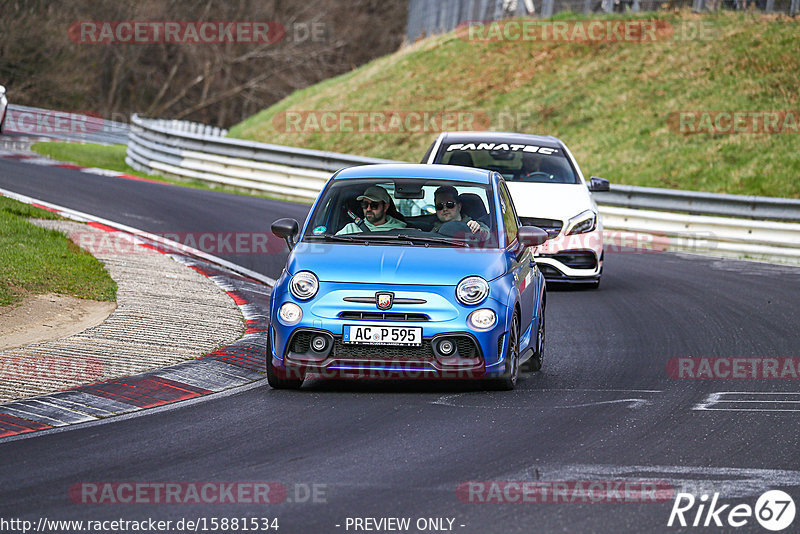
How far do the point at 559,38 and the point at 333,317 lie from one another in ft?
106

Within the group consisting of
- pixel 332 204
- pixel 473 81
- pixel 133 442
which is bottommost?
pixel 133 442

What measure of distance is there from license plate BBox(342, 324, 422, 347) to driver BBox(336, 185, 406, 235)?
1.30 m

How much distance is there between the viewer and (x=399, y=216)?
9.79 metres

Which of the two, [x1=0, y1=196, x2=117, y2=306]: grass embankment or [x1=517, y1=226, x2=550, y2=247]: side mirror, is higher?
[x1=517, y1=226, x2=550, y2=247]: side mirror

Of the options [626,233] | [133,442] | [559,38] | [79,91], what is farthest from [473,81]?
[133,442]

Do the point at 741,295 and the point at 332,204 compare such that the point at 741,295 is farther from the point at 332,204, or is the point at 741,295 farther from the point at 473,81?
the point at 473,81

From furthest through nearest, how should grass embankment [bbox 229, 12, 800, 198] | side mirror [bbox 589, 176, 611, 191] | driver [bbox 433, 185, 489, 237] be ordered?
grass embankment [bbox 229, 12, 800, 198]
side mirror [bbox 589, 176, 611, 191]
driver [bbox 433, 185, 489, 237]

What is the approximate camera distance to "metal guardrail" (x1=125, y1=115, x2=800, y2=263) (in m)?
21.1

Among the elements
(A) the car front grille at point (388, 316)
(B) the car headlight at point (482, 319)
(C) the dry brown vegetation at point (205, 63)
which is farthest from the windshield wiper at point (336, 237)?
(C) the dry brown vegetation at point (205, 63)

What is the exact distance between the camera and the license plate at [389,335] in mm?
→ 8555

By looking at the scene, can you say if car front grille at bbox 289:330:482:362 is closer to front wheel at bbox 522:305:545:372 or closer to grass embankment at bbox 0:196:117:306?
front wheel at bbox 522:305:545:372

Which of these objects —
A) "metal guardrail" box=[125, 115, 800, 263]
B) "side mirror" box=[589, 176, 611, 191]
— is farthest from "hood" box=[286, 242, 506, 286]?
"metal guardrail" box=[125, 115, 800, 263]

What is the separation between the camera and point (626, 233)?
2266 cm

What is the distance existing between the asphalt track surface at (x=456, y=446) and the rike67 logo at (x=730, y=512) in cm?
6
